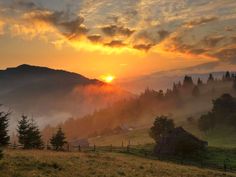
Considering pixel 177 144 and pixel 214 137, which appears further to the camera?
pixel 214 137

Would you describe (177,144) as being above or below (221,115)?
below

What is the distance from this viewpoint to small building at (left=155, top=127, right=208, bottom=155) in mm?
82062

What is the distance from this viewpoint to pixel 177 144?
8306cm

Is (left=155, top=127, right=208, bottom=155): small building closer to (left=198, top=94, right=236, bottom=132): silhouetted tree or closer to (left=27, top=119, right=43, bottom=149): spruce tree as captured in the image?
(left=27, top=119, right=43, bottom=149): spruce tree

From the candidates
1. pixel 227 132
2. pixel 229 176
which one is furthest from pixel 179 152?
pixel 227 132

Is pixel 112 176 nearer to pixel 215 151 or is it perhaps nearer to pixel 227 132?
pixel 215 151

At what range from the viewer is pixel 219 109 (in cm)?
17138

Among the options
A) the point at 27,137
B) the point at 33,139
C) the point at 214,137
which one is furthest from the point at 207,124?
the point at 27,137

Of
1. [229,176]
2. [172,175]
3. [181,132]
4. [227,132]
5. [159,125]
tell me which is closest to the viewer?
[172,175]

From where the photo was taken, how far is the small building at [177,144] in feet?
269

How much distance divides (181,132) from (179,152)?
7107mm

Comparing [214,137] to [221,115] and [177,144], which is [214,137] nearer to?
[221,115]

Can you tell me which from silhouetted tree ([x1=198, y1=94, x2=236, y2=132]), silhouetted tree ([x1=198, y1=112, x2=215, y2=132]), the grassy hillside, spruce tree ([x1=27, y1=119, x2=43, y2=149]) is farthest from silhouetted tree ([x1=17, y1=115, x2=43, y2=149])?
silhouetted tree ([x1=198, y1=94, x2=236, y2=132])

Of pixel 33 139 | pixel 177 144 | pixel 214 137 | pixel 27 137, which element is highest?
pixel 214 137
